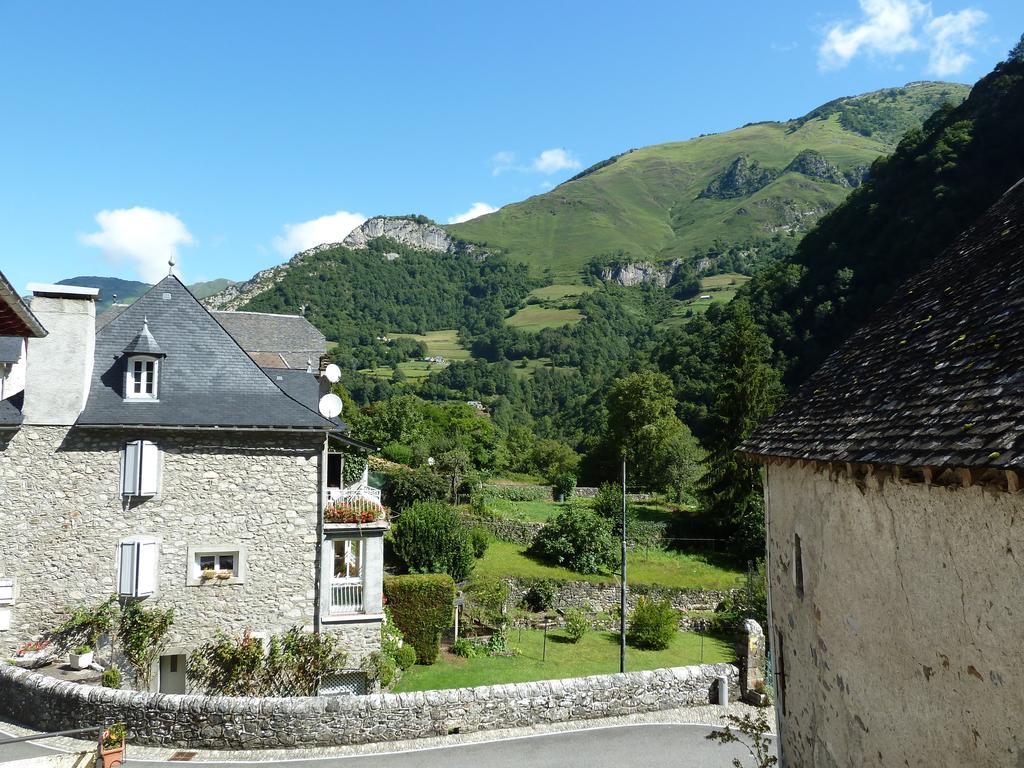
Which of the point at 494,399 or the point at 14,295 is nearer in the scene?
the point at 14,295

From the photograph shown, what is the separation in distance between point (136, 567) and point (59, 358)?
191 inches

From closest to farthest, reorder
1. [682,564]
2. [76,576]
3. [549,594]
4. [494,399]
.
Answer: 1. [76,576]
2. [549,594]
3. [682,564]
4. [494,399]

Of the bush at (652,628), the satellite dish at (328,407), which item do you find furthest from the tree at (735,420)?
the satellite dish at (328,407)

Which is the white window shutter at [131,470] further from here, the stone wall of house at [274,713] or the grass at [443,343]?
the grass at [443,343]

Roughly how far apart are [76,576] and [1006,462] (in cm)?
1694

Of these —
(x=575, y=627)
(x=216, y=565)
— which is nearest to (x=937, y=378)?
(x=216, y=565)

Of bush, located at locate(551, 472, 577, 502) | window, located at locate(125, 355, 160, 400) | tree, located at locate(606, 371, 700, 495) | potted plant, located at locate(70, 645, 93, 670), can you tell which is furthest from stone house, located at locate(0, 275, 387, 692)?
tree, located at locate(606, 371, 700, 495)

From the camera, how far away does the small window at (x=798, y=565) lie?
827 cm

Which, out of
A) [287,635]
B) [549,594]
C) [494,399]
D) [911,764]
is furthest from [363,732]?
[494,399]

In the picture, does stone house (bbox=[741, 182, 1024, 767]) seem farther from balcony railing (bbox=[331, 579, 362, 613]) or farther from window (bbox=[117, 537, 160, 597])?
window (bbox=[117, 537, 160, 597])

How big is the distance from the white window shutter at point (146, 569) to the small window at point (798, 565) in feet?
43.0

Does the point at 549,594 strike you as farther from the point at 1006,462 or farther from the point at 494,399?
the point at 494,399

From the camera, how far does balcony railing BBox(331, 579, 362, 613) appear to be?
16594 millimetres

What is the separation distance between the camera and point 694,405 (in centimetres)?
6694
